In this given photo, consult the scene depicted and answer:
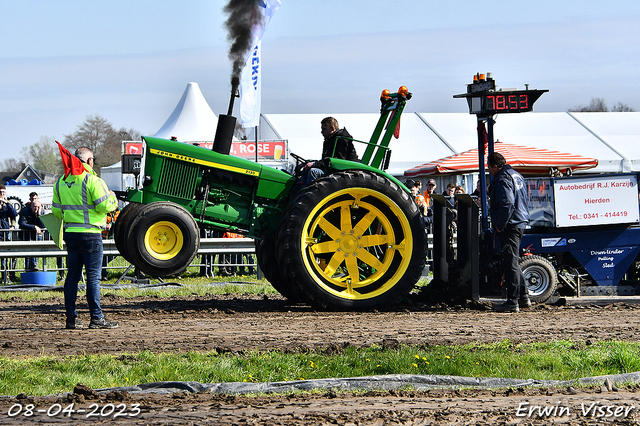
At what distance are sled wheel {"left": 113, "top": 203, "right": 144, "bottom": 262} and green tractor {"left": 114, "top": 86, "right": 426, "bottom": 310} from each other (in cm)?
1

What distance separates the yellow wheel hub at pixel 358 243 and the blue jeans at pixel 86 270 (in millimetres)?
2354

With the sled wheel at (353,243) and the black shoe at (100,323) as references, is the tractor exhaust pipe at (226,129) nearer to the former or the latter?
the sled wheel at (353,243)

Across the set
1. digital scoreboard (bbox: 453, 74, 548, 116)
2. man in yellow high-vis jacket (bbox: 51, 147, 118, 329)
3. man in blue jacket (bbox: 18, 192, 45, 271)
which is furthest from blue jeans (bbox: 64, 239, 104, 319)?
man in blue jacket (bbox: 18, 192, 45, 271)

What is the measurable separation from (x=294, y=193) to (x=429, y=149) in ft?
60.9

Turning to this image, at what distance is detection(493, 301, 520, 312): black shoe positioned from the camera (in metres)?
8.91

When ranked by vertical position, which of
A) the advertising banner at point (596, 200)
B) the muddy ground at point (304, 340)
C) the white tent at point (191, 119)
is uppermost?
the white tent at point (191, 119)

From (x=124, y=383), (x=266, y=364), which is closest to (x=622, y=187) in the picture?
(x=266, y=364)

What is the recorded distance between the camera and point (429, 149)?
88.5ft

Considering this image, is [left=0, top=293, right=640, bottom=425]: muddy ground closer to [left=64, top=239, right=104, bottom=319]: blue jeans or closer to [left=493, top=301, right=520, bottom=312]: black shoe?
[left=493, top=301, right=520, bottom=312]: black shoe

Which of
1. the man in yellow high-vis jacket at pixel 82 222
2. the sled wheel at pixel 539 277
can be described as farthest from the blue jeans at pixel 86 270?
the sled wheel at pixel 539 277

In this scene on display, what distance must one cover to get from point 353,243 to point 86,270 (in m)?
3.02

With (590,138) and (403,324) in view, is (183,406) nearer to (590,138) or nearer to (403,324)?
(403,324)

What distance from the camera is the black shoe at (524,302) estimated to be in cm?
911

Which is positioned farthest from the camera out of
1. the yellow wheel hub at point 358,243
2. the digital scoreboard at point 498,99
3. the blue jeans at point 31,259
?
the blue jeans at point 31,259
